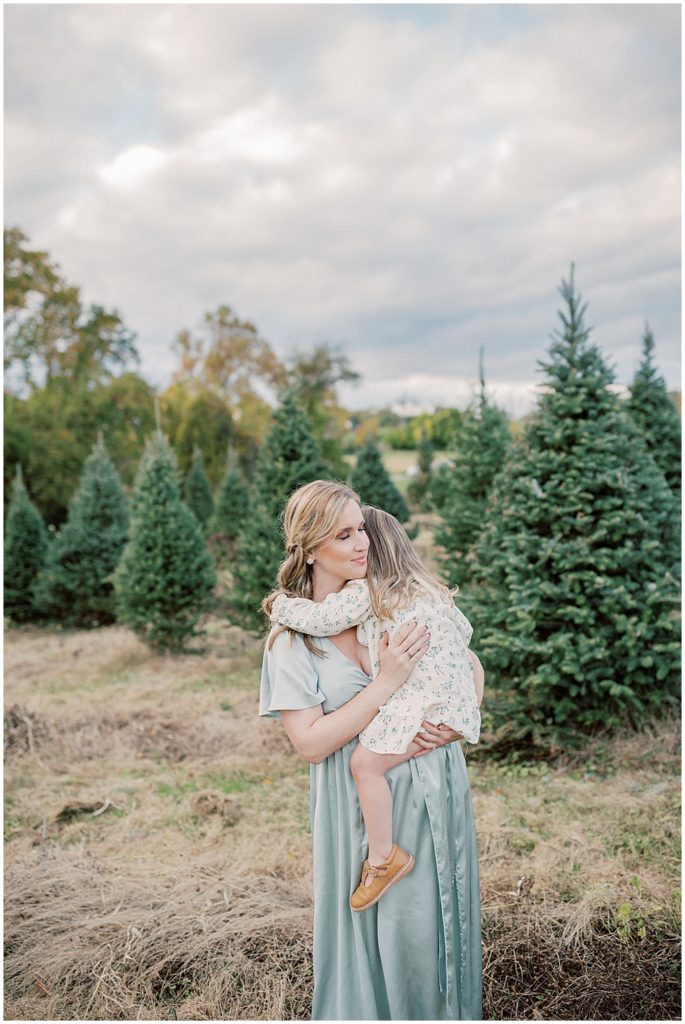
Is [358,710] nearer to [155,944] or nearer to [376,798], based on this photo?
[376,798]

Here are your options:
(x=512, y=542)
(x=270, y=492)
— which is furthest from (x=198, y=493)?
(x=512, y=542)

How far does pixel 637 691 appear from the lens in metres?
5.53

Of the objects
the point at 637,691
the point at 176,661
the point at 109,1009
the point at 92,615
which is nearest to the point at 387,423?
the point at 92,615

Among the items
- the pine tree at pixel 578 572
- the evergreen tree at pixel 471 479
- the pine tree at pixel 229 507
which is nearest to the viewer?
the pine tree at pixel 578 572

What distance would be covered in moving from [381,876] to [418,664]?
25.3 inches

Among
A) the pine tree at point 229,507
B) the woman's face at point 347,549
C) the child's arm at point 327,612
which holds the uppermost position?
the pine tree at point 229,507

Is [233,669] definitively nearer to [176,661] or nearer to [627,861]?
[176,661]

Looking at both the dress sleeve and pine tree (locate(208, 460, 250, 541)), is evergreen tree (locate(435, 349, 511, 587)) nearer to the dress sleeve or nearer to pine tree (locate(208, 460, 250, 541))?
the dress sleeve

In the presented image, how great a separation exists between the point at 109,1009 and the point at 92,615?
11029 mm

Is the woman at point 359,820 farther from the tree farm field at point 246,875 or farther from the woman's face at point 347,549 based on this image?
the tree farm field at point 246,875

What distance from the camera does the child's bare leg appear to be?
218 cm

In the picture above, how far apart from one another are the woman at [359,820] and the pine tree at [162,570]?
8158 millimetres

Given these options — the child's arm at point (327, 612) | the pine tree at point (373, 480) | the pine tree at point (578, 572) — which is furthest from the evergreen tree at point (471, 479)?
the child's arm at point (327, 612)

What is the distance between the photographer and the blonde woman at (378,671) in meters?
2.18
